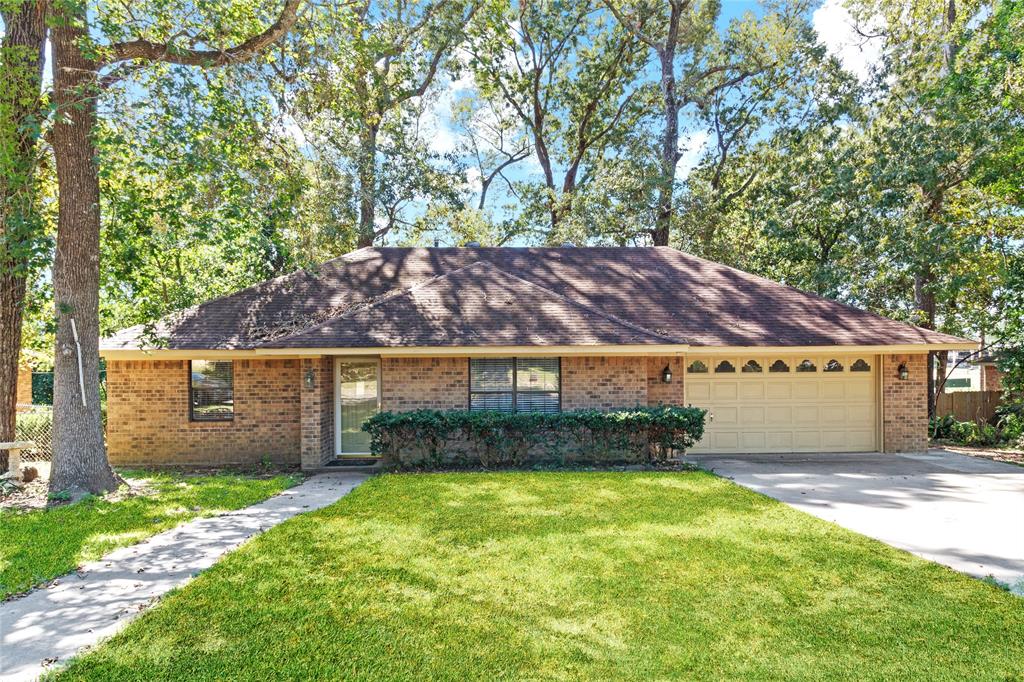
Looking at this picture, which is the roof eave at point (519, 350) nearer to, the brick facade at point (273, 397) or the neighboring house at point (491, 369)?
the neighboring house at point (491, 369)

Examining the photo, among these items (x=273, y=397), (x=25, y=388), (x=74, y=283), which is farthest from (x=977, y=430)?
(x=25, y=388)

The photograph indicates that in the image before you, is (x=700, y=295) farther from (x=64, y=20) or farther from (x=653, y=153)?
(x=64, y=20)

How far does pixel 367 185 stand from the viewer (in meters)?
16.2

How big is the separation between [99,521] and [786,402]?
12536 millimetres

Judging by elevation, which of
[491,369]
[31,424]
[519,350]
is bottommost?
[31,424]

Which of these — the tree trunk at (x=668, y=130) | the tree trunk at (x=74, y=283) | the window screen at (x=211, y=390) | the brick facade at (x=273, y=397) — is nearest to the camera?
the tree trunk at (x=74, y=283)

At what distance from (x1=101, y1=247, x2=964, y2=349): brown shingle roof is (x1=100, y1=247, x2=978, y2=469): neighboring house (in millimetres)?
58

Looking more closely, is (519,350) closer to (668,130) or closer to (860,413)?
(860,413)

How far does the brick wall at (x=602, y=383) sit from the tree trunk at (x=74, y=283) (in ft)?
26.5

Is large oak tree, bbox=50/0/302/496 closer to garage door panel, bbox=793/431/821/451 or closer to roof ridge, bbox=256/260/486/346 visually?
roof ridge, bbox=256/260/486/346

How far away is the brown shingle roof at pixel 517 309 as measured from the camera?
10.7 metres

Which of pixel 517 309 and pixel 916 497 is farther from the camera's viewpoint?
pixel 517 309

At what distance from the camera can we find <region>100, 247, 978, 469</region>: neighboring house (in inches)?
418

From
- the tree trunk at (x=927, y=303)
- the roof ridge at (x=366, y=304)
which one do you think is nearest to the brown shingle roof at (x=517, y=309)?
the roof ridge at (x=366, y=304)
